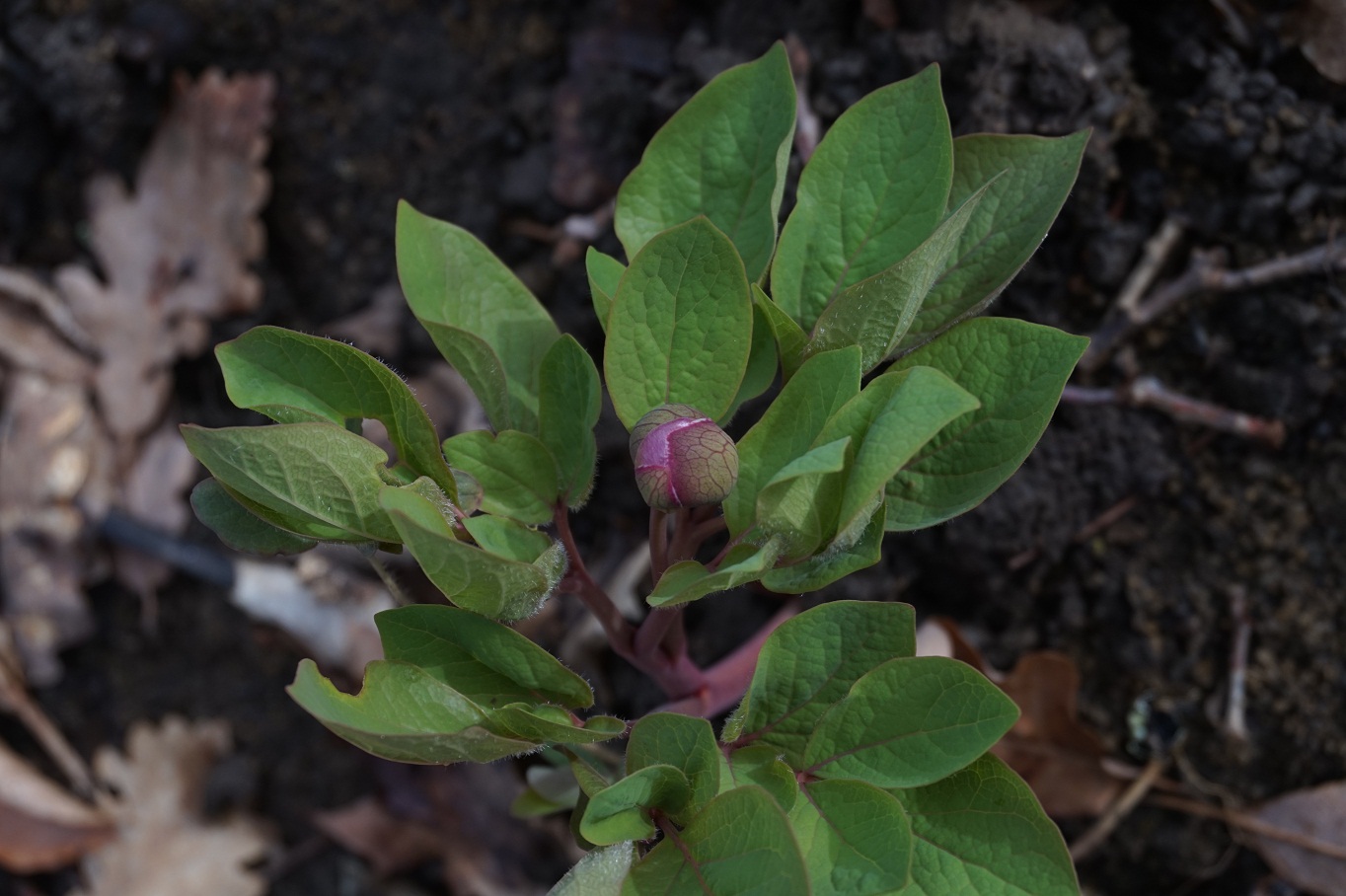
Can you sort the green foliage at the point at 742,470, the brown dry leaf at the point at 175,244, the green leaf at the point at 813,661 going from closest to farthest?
1. the green foliage at the point at 742,470
2. the green leaf at the point at 813,661
3. the brown dry leaf at the point at 175,244

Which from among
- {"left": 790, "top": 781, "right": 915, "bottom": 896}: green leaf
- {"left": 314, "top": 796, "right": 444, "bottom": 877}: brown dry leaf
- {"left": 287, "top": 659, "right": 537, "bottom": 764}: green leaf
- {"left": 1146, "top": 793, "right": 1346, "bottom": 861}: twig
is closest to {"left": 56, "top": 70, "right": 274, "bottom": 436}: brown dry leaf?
{"left": 314, "top": 796, "right": 444, "bottom": 877}: brown dry leaf

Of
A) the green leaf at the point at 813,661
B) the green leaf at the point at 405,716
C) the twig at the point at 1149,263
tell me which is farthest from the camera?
the twig at the point at 1149,263

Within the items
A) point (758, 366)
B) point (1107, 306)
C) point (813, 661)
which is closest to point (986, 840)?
point (813, 661)

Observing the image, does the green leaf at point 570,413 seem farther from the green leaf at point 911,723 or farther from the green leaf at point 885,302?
the green leaf at point 911,723

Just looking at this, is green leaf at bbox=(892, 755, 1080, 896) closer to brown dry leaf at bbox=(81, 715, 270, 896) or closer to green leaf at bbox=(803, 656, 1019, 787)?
green leaf at bbox=(803, 656, 1019, 787)

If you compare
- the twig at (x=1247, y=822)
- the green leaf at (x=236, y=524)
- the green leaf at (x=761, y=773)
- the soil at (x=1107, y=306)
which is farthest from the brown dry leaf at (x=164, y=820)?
the twig at (x=1247, y=822)

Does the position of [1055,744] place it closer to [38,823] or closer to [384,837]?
[384,837]

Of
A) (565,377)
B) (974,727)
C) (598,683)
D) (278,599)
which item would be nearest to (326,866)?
(278,599)
